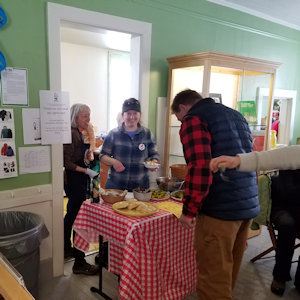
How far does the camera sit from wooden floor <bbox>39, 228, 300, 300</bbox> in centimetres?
249

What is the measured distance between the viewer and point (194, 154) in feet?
5.79

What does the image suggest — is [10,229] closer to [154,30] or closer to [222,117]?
[222,117]

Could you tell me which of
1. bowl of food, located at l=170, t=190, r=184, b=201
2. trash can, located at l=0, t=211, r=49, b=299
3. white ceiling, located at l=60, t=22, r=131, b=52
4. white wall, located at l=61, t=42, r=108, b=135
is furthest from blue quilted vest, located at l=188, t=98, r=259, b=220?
white wall, located at l=61, t=42, r=108, b=135

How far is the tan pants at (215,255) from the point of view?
5.98 ft

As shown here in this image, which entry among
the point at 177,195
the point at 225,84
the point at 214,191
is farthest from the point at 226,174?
the point at 225,84

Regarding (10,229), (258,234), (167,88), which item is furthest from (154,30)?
(258,234)

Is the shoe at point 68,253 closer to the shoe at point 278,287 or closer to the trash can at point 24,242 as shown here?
the trash can at point 24,242

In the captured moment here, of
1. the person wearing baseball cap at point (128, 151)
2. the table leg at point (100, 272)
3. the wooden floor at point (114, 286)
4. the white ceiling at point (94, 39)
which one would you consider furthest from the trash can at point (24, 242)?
the white ceiling at point (94, 39)

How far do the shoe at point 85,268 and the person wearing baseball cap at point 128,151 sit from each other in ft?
2.57

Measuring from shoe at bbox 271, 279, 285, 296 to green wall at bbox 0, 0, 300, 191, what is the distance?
6.25 ft

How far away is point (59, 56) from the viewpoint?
8.27ft

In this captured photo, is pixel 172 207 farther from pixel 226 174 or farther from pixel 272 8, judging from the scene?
pixel 272 8

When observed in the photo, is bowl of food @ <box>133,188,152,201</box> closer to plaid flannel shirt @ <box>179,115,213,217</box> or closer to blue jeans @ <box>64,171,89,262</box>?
plaid flannel shirt @ <box>179,115,213,217</box>

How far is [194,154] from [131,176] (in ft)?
3.22
